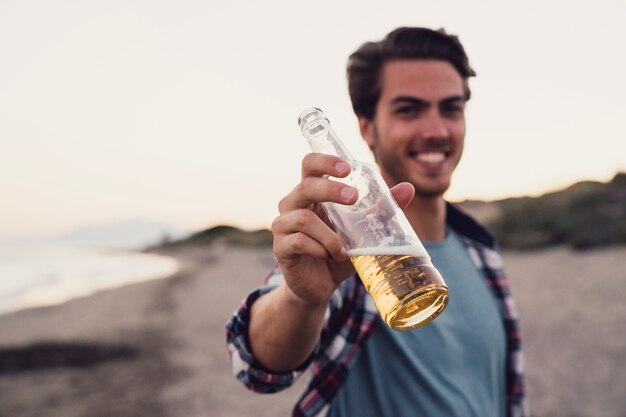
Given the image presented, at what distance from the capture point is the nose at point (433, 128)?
2479 mm

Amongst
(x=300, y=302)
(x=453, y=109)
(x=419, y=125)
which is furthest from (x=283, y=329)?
(x=453, y=109)

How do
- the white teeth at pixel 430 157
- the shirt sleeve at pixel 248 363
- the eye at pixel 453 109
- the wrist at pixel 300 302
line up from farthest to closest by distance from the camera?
the eye at pixel 453 109 < the white teeth at pixel 430 157 < the shirt sleeve at pixel 248 363 < the wrist at pixel 300 302

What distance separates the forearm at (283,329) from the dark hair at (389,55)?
143cm

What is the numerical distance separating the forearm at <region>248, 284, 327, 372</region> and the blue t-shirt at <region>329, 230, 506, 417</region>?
333 mm

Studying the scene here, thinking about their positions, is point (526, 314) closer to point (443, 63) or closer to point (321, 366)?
point (443, 63)

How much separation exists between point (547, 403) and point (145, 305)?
30.9 ft

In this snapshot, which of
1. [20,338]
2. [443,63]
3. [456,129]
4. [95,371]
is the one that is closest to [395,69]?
[443,63]

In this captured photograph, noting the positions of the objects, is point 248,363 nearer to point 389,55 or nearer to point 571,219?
point 389,55

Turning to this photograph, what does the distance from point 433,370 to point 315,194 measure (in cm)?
104

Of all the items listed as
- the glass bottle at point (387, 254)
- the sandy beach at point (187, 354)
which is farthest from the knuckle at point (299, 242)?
the sandy beach at point (187, 354)

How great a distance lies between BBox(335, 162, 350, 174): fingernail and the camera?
4.06 ft

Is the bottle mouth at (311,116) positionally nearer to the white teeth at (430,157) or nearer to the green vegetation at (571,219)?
the white teeth at (430,157)

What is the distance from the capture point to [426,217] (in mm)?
2568

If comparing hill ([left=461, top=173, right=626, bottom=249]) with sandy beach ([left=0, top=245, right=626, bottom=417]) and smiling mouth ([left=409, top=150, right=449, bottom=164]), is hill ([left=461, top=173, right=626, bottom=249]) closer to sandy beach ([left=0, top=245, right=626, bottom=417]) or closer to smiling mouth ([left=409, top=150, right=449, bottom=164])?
sandy beach ([left=0, top=245, right=626, bottom=417])
